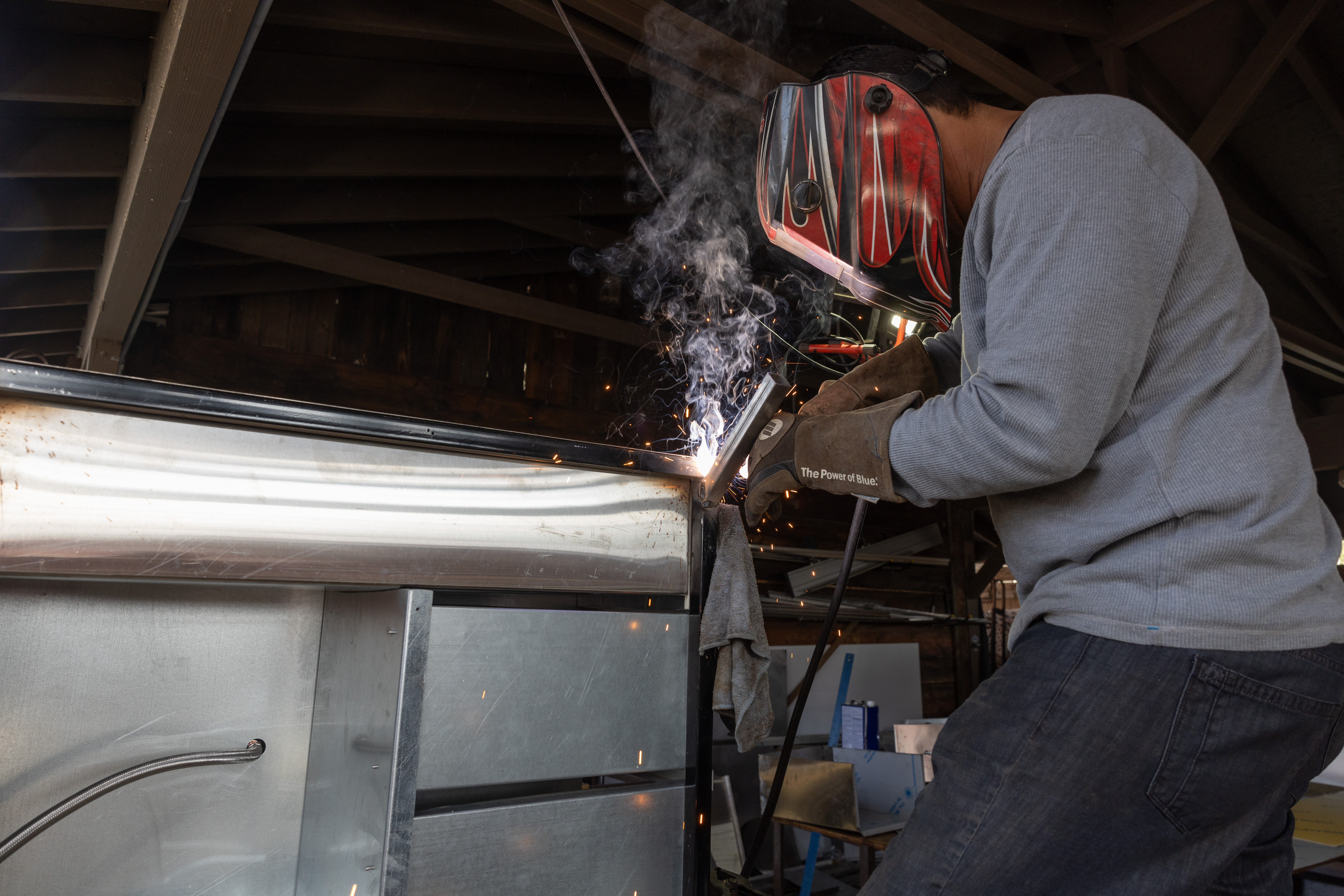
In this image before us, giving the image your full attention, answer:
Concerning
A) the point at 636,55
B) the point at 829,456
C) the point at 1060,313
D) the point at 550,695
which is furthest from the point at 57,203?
the point at 1060,313

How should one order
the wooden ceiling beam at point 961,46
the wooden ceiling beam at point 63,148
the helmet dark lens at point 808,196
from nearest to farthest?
the helmet dark lens at point 808,196 → the wooden ceiling beam at point 961,46 → the wooden ceiling beam at point 63,148

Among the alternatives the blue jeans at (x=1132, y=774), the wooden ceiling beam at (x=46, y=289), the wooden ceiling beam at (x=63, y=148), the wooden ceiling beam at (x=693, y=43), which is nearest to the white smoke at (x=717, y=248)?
the wooden ceiling beam at (x=693, y=43)

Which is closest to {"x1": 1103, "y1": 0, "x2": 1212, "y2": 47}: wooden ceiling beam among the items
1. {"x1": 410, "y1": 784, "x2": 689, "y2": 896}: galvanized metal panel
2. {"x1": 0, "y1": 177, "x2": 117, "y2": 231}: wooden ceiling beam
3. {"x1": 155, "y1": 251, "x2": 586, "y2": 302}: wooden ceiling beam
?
{"x1": 410, "y1": 784, "x2": 689, "y2": 896}: galvanized metal panel

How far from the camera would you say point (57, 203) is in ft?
9.56

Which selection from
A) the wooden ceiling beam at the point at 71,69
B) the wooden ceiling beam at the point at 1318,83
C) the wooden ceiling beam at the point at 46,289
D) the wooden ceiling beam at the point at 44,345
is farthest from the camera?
the wooden ceiling beam at the point at 44,345

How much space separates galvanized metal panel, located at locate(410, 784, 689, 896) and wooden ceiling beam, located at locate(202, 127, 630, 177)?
2755 mm

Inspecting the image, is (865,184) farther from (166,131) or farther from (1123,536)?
(166,131)

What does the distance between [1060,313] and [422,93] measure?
279cm

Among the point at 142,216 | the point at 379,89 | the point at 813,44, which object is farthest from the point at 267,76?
the point at 813,44

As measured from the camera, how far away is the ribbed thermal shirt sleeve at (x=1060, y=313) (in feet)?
2.59

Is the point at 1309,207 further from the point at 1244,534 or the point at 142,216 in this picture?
the point at 142,216

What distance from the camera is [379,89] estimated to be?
9.53 ft

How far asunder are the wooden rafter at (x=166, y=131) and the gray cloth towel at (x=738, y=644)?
1510 millimetres

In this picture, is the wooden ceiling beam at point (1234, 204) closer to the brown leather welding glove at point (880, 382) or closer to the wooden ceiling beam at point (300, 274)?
the brown leather welding glove at point (880, 382)
